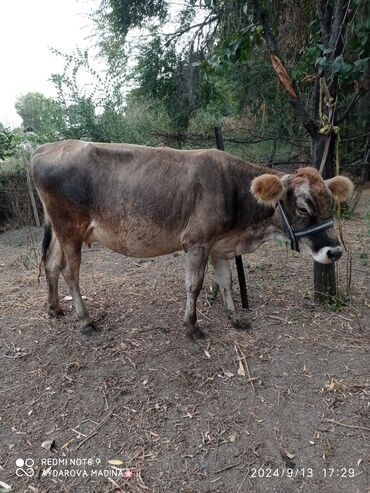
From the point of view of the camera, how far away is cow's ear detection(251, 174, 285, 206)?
10.1 feet

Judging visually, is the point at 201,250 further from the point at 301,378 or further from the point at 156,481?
the point at 156,481

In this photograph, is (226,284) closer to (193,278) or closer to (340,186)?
(193,278)

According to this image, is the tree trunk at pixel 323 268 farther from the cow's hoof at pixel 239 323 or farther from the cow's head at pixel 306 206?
the cow's hoof at pixel 239 323

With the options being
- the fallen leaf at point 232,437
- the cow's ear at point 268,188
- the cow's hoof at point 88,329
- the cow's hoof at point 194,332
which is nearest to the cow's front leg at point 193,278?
the cow's hoof at point 194,332

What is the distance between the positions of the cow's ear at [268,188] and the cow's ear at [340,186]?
1.65 ft

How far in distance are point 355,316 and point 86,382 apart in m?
2.73

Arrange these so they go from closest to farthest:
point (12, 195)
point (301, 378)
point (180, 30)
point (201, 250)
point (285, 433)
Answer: point (285, 433) < point (301, 378) < point (201, 250) < point (180, 30) < point (12, 195)

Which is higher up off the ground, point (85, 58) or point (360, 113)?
point (85, 58)

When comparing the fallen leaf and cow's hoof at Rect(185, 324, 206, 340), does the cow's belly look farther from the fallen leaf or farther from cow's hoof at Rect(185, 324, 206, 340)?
the fallen leaf

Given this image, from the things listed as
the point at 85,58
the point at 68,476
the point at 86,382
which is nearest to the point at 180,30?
the point at 85,58

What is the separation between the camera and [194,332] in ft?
11.9

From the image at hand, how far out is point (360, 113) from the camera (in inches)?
396

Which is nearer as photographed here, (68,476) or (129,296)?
(68,476)

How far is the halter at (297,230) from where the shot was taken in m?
3.10
